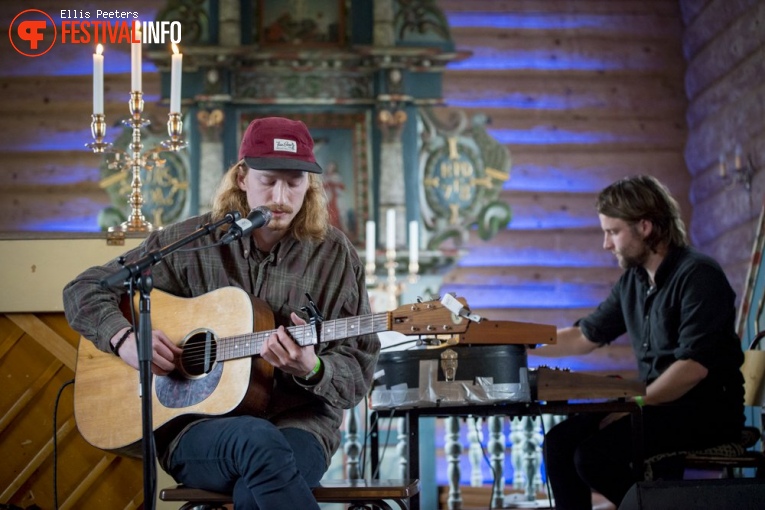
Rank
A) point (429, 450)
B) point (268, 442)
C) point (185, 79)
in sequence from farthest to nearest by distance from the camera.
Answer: point (185, 79) < point (429, 450) < point (268, 442)

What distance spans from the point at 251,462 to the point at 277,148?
93 centimetres

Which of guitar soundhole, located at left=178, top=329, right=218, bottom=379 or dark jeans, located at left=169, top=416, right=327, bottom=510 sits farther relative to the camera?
guitar soundhole, located at left=178, top=329, right=218, bottom=379

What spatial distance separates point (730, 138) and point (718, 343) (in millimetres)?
4186

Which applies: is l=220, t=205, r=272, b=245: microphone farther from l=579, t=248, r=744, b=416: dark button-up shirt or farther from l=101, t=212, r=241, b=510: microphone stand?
l=579, t=248, r=744, b=416: dark button-up shirt

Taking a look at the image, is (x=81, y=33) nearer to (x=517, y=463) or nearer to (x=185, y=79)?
(x=185, y=79)

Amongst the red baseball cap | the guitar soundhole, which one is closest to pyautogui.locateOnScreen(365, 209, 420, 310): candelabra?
the red baseball cap

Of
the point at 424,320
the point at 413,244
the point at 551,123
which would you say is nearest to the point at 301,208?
the point at 424,320

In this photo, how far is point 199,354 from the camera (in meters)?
2.58

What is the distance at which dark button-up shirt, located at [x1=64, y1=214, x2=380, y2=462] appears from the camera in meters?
2.56

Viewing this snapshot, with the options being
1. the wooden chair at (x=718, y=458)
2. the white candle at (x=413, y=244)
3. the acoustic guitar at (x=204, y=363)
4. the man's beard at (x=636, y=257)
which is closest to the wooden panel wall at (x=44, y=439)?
the acoustic guitar at (x=204, y=363)

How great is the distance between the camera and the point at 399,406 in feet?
9.96

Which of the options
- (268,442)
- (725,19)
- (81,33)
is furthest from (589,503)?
(81,33)

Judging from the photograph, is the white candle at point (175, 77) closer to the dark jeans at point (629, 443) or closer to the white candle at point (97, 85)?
the white candle at point (97, 85)

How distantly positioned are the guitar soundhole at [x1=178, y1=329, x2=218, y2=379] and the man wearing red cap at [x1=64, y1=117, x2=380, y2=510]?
3 centimetres
